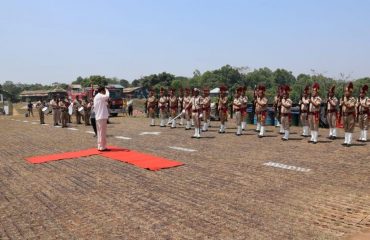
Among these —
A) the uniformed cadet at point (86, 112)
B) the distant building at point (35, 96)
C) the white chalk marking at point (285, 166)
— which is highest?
the distant building at point (35, 96)

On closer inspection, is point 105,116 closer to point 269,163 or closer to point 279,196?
point 269,163

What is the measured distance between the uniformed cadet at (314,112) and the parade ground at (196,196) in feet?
5.82

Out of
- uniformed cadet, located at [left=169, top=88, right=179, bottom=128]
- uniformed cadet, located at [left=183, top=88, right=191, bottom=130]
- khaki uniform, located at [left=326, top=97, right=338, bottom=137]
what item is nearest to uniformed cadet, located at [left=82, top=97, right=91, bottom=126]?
uniformed cadet, located at [left=169, top=88, right=179, bottom=128]

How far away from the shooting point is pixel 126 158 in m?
11.0

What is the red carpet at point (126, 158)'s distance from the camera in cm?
1008

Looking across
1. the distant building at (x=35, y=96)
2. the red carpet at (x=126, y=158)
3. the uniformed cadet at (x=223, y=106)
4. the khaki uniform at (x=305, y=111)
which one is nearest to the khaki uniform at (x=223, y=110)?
the uniformed cadet at (x=223, y=106)

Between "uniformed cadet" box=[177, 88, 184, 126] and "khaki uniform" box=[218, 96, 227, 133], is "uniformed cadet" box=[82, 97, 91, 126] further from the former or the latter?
"khaki uniform" box=[218, 96, 227, 133]

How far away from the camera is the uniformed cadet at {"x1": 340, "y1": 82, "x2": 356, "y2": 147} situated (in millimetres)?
13367

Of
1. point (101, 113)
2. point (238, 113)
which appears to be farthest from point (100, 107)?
point (238, 113)

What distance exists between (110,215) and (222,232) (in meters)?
1.89

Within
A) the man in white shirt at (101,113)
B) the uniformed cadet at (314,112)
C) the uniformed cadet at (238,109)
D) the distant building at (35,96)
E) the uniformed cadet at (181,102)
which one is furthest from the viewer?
the distant building at (35,96)

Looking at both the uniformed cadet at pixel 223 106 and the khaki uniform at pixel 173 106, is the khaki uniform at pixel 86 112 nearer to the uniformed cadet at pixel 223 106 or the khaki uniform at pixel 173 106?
the khaki uniform at pixel 173 106

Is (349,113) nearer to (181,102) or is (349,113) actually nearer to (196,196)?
(196,196)

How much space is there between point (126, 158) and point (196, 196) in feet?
14.1
